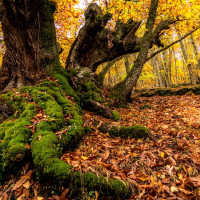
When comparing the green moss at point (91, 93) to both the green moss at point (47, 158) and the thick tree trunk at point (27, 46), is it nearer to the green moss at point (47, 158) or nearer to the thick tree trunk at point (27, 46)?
the thick tree trunk at point (27, 46)

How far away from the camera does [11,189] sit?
173cm

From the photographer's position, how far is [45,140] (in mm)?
2098

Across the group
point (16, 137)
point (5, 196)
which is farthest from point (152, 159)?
point (16, 137)

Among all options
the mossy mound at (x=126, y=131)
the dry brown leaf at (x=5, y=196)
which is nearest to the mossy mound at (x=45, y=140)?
the dry brown leaf at (x=5, y=196)

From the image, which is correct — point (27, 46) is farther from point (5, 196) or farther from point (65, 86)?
point (5, 196)

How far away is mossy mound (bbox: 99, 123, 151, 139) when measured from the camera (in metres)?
3.30

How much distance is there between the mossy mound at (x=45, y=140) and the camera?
1651mm

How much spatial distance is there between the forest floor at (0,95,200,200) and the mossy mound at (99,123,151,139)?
5.6 inches

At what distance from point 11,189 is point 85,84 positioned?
4.05m

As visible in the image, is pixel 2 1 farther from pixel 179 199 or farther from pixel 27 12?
pixel 179 199

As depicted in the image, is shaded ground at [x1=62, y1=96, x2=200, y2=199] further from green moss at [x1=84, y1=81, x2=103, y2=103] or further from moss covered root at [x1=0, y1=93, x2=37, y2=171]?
green moss at [x1=84, y1=81, x2=103, y2=103]

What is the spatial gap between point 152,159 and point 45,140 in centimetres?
199

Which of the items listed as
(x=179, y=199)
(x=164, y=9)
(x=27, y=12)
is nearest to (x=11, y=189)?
(x=179, y=199)

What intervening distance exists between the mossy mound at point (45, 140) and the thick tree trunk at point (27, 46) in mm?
1416
